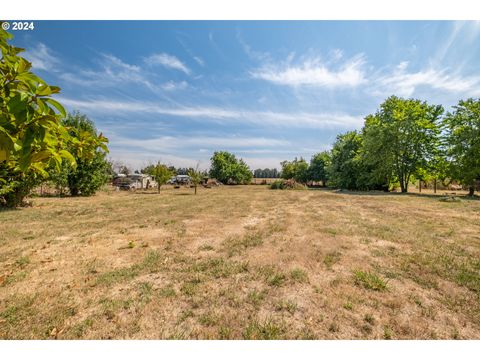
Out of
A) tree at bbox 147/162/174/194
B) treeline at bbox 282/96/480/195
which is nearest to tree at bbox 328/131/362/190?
treeline at bbox 282/96/480/195

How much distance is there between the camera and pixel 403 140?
27500 mm

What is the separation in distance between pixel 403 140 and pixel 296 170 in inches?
1532

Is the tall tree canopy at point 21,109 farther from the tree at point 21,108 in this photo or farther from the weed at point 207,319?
the weed at point 207,319

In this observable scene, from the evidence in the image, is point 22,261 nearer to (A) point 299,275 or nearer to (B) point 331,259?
(A) point 299,275

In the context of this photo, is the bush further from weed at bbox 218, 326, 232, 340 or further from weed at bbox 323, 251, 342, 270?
weed at bbox 218, 326, 232, 340

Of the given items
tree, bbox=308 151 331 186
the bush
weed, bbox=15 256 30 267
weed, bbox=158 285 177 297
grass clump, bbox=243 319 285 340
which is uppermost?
tree, bbox=308 151 331 186

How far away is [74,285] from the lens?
371cm

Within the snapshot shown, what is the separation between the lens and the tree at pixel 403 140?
2692 centimetres

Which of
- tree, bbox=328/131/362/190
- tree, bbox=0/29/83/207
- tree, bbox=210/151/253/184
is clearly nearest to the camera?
tree, bbox=0/29/83/207

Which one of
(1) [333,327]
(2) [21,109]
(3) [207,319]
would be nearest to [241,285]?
(3) [207,319]

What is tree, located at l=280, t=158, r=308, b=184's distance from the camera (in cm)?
5991

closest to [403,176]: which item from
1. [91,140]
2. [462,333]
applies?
[462,333]

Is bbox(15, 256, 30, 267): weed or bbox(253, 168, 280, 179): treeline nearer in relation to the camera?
bbox(15, 256, 30, 267): weed

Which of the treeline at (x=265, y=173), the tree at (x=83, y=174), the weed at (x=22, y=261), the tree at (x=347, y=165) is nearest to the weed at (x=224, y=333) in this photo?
the weed at (x=22, y=261)
